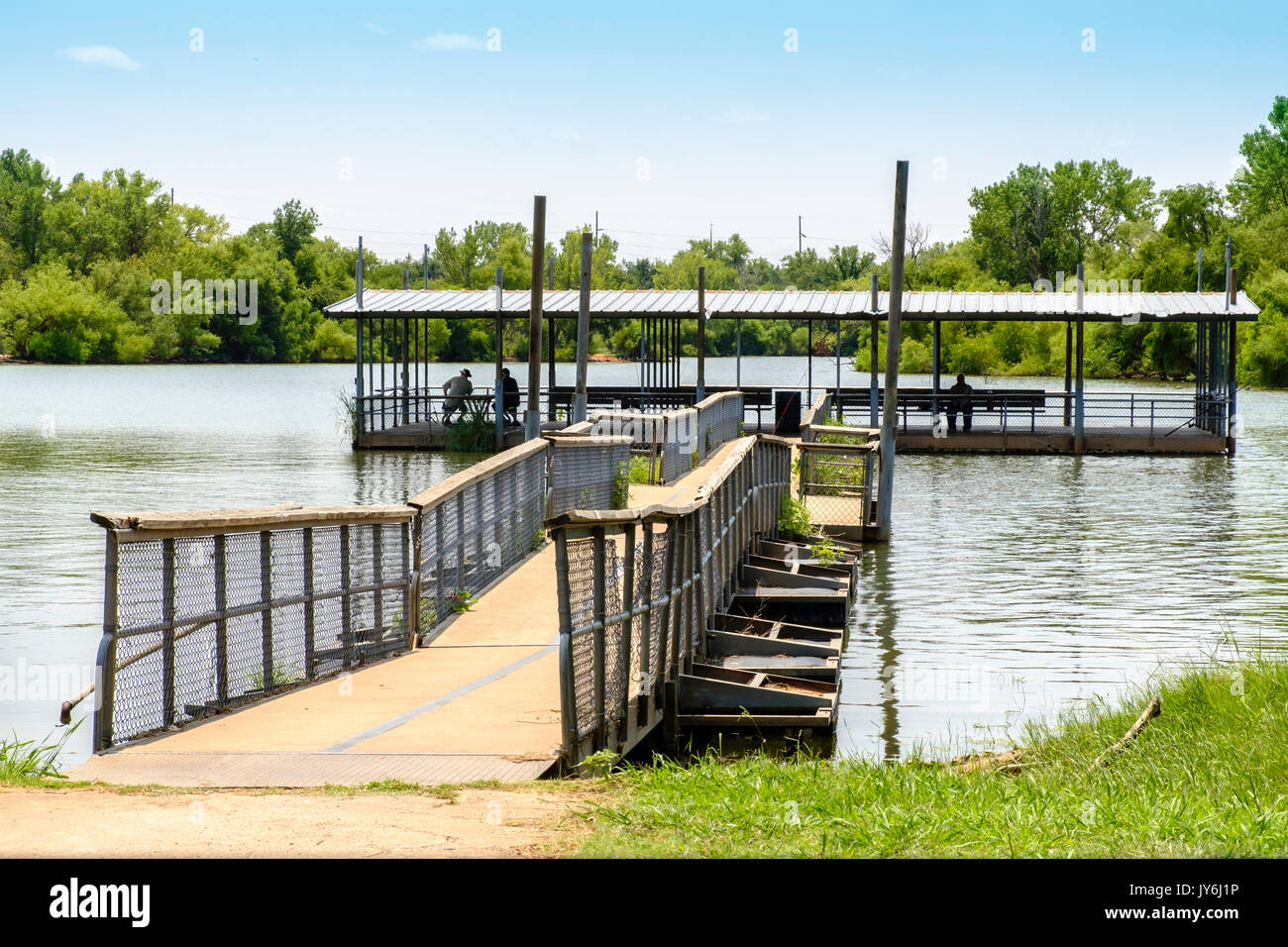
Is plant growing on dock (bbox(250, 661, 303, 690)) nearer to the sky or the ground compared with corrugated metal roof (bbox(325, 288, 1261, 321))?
nearer to the ground

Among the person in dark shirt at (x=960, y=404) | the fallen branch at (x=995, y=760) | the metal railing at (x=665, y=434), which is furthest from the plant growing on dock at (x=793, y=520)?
the person in dark shirt at (x=960, y=404)

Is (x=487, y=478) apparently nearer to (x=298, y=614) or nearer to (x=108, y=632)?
(x=298, y=614)

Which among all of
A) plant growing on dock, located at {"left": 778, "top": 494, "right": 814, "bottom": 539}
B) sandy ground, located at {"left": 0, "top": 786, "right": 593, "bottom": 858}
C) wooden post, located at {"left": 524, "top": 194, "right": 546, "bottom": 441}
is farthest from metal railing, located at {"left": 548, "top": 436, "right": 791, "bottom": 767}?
wooden post, located at {"left": 524, "top": 194, "right": 546, "bottom": 441}

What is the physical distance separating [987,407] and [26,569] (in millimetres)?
27046

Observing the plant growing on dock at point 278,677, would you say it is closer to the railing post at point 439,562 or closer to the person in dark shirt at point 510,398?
the railing post at point 439,562

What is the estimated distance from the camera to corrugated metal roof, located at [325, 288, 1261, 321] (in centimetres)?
4003

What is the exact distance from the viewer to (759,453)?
60.2 ft

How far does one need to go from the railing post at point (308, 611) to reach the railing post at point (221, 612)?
99 centimetres

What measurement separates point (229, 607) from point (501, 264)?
339 feet

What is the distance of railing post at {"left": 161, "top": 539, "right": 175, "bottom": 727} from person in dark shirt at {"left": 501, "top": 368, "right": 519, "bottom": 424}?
101ft
